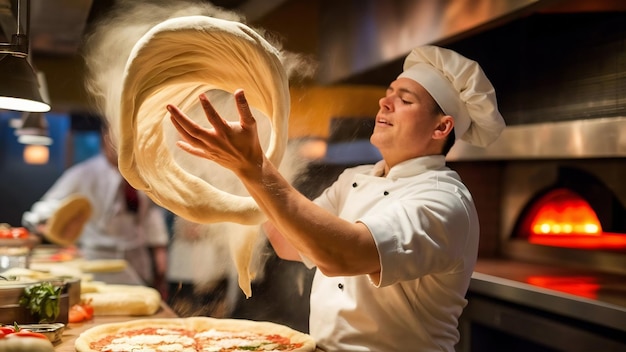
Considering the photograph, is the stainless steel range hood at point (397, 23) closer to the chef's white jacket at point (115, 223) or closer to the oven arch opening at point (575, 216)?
the oven arch opening at point (575, 216)

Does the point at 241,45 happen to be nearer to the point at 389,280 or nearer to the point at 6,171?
the point at 389,280

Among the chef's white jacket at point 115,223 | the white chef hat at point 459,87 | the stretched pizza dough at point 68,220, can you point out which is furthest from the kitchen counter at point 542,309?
the chef's white jacket at point 115,223

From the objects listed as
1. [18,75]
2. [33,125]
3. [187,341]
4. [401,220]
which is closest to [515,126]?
[401,220]

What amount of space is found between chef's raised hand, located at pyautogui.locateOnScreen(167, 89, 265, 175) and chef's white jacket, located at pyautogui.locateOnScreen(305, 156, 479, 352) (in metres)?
0.41

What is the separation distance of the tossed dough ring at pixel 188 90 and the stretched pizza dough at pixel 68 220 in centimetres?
292

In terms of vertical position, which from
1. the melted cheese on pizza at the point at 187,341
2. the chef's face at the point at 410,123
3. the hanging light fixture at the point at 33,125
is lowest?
the melted cheese on pizza at the point at 187,341

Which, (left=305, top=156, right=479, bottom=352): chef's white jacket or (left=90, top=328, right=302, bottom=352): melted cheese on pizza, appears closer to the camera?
(left=305, top=156, right=479, bottom=352): chef's white jacket

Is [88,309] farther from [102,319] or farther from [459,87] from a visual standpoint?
[459,87]

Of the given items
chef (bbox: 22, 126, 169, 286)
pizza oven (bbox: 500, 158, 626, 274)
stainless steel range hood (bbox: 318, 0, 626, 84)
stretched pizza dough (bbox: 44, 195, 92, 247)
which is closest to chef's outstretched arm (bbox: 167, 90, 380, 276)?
stainless steel range hood (bbox: 318, 0, 626, 84)

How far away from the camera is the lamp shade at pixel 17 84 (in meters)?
2.25

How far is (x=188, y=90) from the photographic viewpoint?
222 centimetres

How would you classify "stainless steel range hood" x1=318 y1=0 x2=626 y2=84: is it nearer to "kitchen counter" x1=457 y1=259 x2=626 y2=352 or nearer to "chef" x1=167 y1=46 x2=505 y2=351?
"chef" x1=167 y1=46 x2=505 y2=351

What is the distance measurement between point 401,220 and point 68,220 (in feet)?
11.7

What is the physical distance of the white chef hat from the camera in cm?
221
